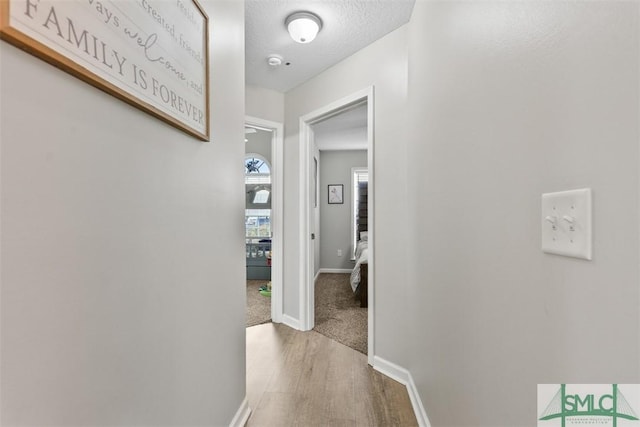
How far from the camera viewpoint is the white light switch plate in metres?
0.50

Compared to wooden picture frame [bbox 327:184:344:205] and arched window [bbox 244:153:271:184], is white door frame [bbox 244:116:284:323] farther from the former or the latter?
wooden picture frame [bbox 327:184:344:205]

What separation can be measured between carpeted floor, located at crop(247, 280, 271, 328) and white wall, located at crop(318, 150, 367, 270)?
1.78m

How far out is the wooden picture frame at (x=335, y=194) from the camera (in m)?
5.82

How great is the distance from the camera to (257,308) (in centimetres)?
346

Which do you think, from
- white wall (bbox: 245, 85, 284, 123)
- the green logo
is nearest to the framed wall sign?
the green logo

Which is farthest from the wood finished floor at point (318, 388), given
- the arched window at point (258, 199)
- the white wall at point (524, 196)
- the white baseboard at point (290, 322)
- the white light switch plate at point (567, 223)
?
the arched window at point (258, 199)

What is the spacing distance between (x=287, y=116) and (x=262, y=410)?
8.22ft

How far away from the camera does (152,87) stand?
85 centimetres

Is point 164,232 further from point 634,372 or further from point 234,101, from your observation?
point 634,372

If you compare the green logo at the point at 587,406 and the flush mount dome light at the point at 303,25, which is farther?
the flush mount dome light at the point at 303,25

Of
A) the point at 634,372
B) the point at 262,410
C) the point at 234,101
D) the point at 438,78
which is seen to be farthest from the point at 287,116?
the point at 634,372

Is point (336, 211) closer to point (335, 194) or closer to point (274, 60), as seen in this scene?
point (335, 194)

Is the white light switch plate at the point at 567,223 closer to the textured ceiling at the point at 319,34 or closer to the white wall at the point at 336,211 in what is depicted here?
the textured ceiling at the point at 319,34

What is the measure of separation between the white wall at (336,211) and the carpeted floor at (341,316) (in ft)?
3.48
